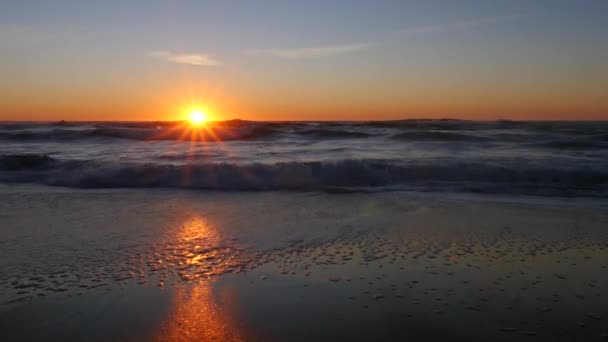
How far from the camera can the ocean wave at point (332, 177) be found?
764 centimetres

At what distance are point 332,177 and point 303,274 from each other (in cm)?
544

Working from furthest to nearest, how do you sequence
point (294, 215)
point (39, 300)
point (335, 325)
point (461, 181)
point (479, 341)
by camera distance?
point (461, 181) < point (294, 215) < point (39, 300) < point (335, 325) < point (479, 341)

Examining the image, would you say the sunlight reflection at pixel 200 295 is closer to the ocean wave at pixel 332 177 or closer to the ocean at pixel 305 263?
the ocean at pixel 305 263

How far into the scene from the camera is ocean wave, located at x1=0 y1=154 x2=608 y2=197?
7.64 m

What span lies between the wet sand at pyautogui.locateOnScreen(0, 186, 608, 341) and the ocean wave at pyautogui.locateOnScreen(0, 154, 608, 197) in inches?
78.2

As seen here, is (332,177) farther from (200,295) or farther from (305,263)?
(200,295)

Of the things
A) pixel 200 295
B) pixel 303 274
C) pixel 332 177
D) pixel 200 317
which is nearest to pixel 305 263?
pixel 303 274

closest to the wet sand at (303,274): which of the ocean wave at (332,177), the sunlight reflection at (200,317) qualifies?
the sunlight reflection at (200,317)

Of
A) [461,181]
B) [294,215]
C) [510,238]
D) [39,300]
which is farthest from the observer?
[461,181]

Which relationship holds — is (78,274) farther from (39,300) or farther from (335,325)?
(335,325)

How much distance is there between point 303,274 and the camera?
11.0ft

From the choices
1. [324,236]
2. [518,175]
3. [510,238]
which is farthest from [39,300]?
[518,175]

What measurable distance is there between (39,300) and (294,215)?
3000 millimetres

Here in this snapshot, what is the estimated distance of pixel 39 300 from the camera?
113 inches
